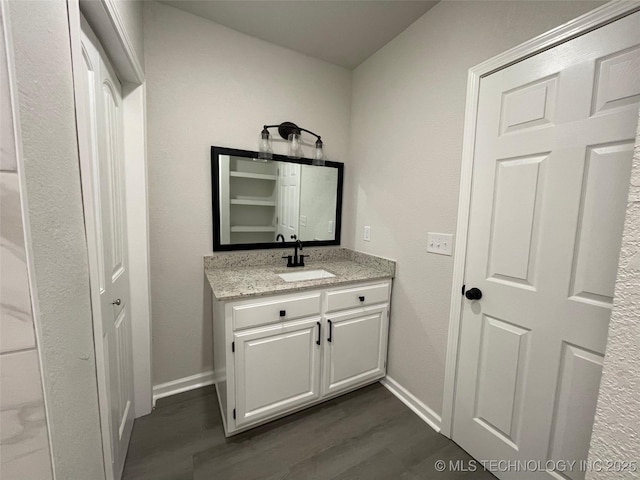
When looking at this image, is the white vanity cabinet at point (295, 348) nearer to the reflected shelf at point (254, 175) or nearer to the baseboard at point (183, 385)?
the baseboard at point (183, 385)

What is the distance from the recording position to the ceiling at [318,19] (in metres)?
1.52

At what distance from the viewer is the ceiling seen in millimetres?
1518

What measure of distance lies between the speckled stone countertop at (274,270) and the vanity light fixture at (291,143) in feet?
2.41

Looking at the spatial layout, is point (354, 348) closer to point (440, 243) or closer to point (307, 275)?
point (307, 275)

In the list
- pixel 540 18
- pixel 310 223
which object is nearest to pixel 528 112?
pixel 540 18

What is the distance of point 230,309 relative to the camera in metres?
1.35

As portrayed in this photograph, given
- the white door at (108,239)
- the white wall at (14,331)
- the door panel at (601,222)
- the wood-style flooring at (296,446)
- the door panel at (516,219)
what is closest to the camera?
the white wall at (14,331)

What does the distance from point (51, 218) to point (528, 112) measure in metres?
1.68

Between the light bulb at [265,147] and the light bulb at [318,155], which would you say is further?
the light bulb at [318,155]

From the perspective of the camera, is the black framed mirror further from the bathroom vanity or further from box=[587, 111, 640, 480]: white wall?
box=[587, 111, 640, 480]: white wall

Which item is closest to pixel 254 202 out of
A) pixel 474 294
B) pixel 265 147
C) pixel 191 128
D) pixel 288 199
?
pixel 288 199

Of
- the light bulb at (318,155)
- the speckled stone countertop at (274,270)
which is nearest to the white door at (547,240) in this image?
the speckled stone countertop at (274,270)

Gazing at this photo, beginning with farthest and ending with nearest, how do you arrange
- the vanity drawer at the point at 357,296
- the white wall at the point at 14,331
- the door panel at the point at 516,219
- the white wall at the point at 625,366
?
the vanity drawer at the point at 357,296 < the door panel at the point at 516,219 < the white wall at the point at 625,366 < the white wall at the point at 14,331

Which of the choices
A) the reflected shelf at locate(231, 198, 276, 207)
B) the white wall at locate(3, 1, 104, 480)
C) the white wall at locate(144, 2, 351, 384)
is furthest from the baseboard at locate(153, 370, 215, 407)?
the reflected shelf at locate(231, 198, 276, 207)
